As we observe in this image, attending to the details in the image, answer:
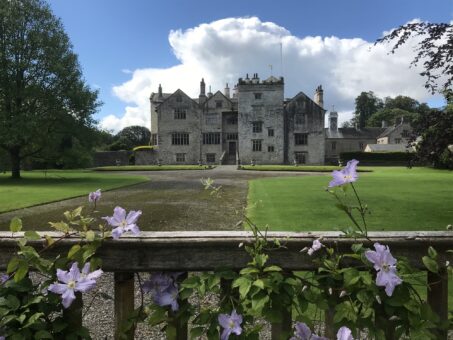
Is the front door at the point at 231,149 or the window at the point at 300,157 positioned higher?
the front door at the point at 231,149

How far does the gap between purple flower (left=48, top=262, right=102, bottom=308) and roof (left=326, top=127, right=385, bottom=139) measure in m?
77.7

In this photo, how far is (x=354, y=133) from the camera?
7794 cm

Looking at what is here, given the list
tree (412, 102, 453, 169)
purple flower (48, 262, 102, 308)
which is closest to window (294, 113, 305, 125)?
tree (412, 102, 453, 169)

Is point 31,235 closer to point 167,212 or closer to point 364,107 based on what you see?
point 167,212

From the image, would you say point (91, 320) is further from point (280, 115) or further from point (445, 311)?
point (280, 115)

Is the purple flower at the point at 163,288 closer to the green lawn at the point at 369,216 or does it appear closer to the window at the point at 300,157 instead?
the green lawn at the point at 369,216

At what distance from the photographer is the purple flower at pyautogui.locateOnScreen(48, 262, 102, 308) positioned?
164cm

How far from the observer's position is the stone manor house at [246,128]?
58.7m

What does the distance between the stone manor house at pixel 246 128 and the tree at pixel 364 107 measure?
163 feet

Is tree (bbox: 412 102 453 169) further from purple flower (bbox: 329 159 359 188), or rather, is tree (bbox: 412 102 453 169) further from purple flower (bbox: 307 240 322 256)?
purple flower (bbox: 307 240 322 256)

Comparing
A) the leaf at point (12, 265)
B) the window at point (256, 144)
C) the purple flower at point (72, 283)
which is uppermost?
the window at point (256, 144)

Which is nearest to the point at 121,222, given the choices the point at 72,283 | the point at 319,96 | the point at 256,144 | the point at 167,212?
the point at 72,283

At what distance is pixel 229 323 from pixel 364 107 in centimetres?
11074

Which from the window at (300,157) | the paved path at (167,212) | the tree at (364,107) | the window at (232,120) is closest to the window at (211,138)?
the window at (232,120)
